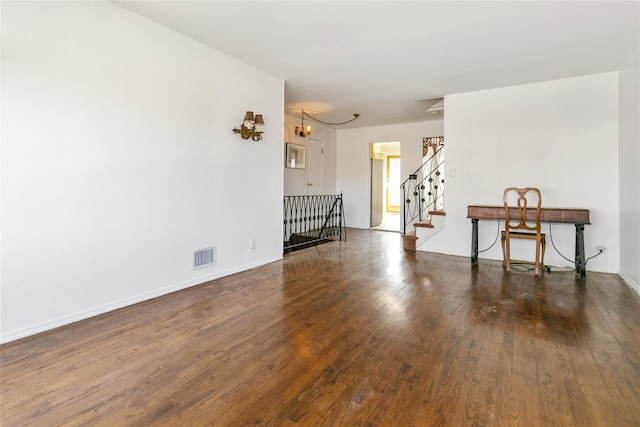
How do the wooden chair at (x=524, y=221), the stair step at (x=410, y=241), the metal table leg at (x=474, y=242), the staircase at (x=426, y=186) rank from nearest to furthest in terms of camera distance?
1. the wooden chair at (x=524, y=221)
2. the metal table leg at (x=474, y=242)
3. the stair step at (x=410, y=241)
4. the staircase at (x=426, y=186)

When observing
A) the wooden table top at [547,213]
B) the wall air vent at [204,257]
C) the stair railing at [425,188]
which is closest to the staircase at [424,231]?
the wooden table top at [547,213]

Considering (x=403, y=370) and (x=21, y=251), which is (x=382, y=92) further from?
(x=21, y=251)

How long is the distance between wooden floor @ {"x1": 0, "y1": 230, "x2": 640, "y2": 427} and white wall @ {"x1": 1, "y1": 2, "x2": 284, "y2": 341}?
353mm

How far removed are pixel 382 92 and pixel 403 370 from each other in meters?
4.30

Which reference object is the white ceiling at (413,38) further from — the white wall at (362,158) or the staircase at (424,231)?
the white wall at (362,158)

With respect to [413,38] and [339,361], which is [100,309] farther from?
[413,38]

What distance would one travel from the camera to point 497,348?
2102 millimetres

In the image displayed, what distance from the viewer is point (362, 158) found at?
8.16 m

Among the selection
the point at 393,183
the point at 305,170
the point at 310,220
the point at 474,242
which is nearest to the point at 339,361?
the point at 474,242

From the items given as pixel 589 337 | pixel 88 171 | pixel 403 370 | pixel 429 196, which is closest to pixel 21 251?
pixel 88 171

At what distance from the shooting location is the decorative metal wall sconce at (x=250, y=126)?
151 inches

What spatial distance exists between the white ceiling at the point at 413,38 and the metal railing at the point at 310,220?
2785 mm

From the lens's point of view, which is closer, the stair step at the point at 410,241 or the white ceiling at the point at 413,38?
the white ceiling at the point at 413,38

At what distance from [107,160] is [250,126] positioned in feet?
5.54
